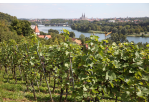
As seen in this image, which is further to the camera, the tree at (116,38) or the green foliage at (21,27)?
the tree at (116,38)

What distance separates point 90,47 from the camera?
2.64 meters

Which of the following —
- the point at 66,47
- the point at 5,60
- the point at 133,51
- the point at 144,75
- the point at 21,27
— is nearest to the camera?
the point at 144,75

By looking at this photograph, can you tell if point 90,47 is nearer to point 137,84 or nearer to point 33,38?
point 137,84

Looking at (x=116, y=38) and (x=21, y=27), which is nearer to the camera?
(x=21, y=27)

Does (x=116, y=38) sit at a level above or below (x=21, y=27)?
below

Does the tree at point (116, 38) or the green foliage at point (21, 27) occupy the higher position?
the green foliage at point (21, 27)

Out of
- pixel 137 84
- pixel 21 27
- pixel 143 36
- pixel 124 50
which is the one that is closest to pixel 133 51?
pixel 124 50

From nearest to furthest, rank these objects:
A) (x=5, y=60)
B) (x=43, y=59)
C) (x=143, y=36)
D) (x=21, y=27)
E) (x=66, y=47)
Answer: (x=66, y=47), (x=43, y=59), (x=5, y=60), (x=21, y=27), (x=143, y=36)

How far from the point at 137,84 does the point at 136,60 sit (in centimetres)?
52

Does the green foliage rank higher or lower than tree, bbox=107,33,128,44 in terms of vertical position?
higher

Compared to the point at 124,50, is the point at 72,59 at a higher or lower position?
lower

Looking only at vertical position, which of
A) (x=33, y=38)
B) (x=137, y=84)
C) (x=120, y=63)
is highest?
(x=33, y=38)

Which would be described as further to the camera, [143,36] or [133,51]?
[143,36]

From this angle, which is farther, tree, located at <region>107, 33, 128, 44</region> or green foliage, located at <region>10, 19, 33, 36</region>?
tree, located at <region>107, 33, 128, 44</region>
